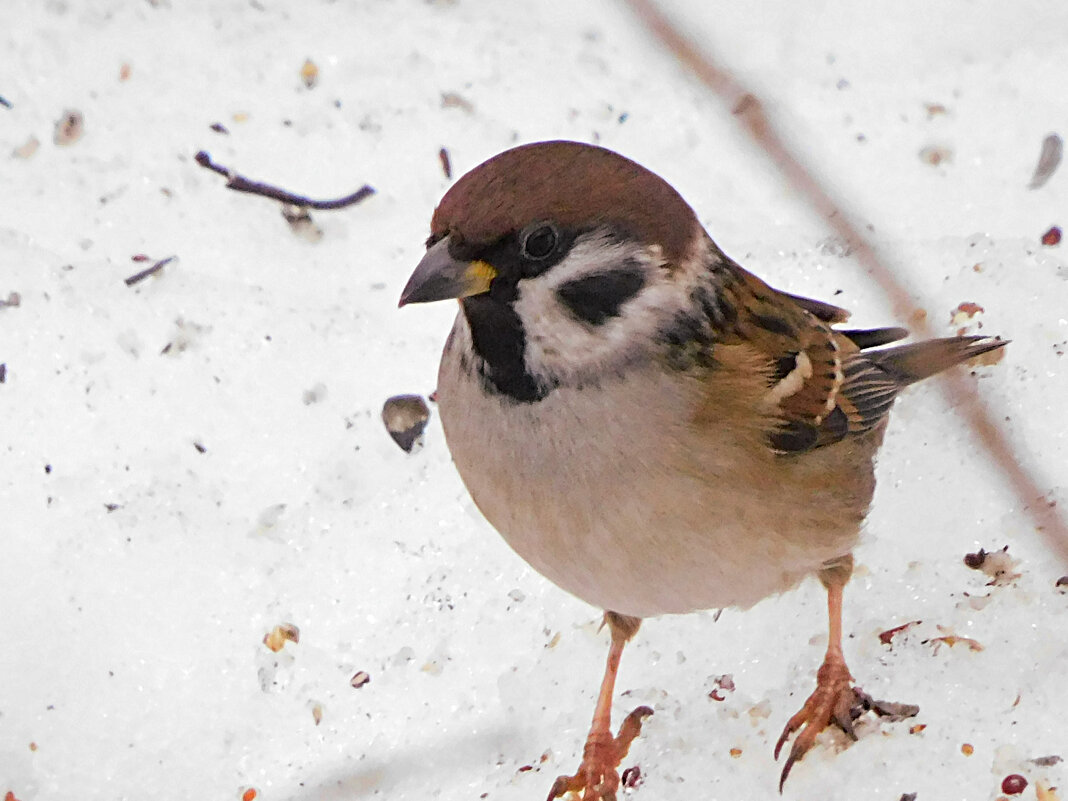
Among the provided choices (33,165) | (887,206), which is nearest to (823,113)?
(887,206)

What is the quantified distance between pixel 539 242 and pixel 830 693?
41.5 inches

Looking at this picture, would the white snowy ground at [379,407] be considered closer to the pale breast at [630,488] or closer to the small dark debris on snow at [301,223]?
the small dark debris on snow at [301,223]

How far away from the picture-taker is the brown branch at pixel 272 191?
2859 mm

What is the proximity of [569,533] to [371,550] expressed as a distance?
2.66 feet

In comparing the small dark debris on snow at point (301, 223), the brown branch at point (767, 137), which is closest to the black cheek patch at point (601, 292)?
the brown branch at point (767, 137)

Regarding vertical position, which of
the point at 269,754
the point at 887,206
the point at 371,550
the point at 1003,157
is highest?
the point at 1003,157

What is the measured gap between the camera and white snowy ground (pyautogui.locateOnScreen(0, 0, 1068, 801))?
2.21 m

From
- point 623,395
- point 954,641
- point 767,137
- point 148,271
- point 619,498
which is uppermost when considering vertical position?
point 767,137

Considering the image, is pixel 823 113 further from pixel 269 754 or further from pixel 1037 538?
pixel 269 754

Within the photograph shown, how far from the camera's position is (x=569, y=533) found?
1.78m

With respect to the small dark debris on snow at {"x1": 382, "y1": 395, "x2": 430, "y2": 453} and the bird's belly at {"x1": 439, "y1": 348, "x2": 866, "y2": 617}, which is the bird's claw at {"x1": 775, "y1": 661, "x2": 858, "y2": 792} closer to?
the bird's belly at {"x1": 439, "y1": 348, "x2": 866, "y2": 617}

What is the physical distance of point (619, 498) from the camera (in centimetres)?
174

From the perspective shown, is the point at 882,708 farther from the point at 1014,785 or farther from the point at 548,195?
the point at 548,195

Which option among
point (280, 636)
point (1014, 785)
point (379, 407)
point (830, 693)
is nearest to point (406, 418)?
point (379, 407)
